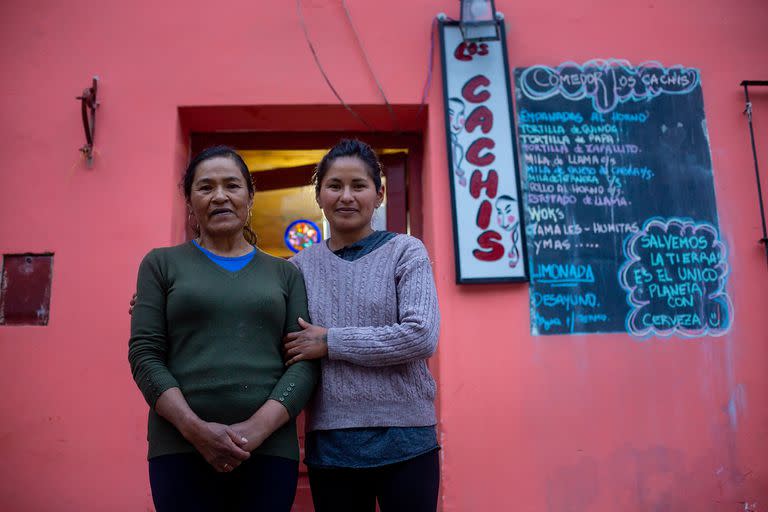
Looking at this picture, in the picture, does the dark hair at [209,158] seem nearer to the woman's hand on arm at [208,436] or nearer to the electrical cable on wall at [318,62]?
the woman's hand on arm at [208,436]

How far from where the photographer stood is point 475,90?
10.2 ft

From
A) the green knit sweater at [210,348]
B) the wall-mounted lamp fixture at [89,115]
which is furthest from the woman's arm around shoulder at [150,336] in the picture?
the wall-mounted lamp fixture at [89,115]

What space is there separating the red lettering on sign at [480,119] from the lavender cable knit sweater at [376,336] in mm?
1559

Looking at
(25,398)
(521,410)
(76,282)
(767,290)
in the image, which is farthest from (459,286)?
(25,398)

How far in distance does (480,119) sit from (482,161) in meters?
0.24

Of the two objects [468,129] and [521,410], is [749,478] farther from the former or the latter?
[468,129]

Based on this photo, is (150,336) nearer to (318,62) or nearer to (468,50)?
(318,62)

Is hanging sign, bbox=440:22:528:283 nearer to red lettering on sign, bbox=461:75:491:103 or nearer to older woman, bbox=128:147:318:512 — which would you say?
red lettering on sign, bbox=461:75:491:103

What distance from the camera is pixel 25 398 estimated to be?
2.84 meters

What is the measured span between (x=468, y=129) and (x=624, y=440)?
182 cm

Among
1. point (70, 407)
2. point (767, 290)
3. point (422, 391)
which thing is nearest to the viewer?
point (422, 391)

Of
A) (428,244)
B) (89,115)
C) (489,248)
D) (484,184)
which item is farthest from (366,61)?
(89,115)

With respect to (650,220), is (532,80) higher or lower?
higher

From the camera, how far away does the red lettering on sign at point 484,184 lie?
3.02m
